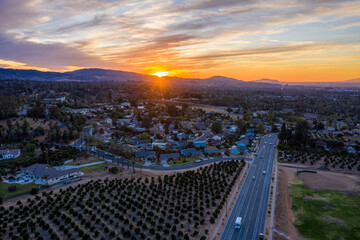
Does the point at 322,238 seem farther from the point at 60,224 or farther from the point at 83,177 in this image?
the point at 83,177

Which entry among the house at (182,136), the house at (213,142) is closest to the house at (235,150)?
the house at (213,142)

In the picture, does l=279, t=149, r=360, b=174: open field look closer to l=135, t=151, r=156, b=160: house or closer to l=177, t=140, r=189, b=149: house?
l=177, t=140, r=189, b=149: house

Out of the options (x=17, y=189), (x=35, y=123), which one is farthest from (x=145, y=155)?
(x=35, y=123)

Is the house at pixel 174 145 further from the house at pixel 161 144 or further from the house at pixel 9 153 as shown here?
the house at pixel 9 153

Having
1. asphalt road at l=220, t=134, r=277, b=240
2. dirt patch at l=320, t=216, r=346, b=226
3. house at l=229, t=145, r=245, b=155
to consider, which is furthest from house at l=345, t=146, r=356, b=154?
dirt patch at l=320, t=216, r=346, b=226

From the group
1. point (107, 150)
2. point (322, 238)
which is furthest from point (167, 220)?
point (107, 150)
